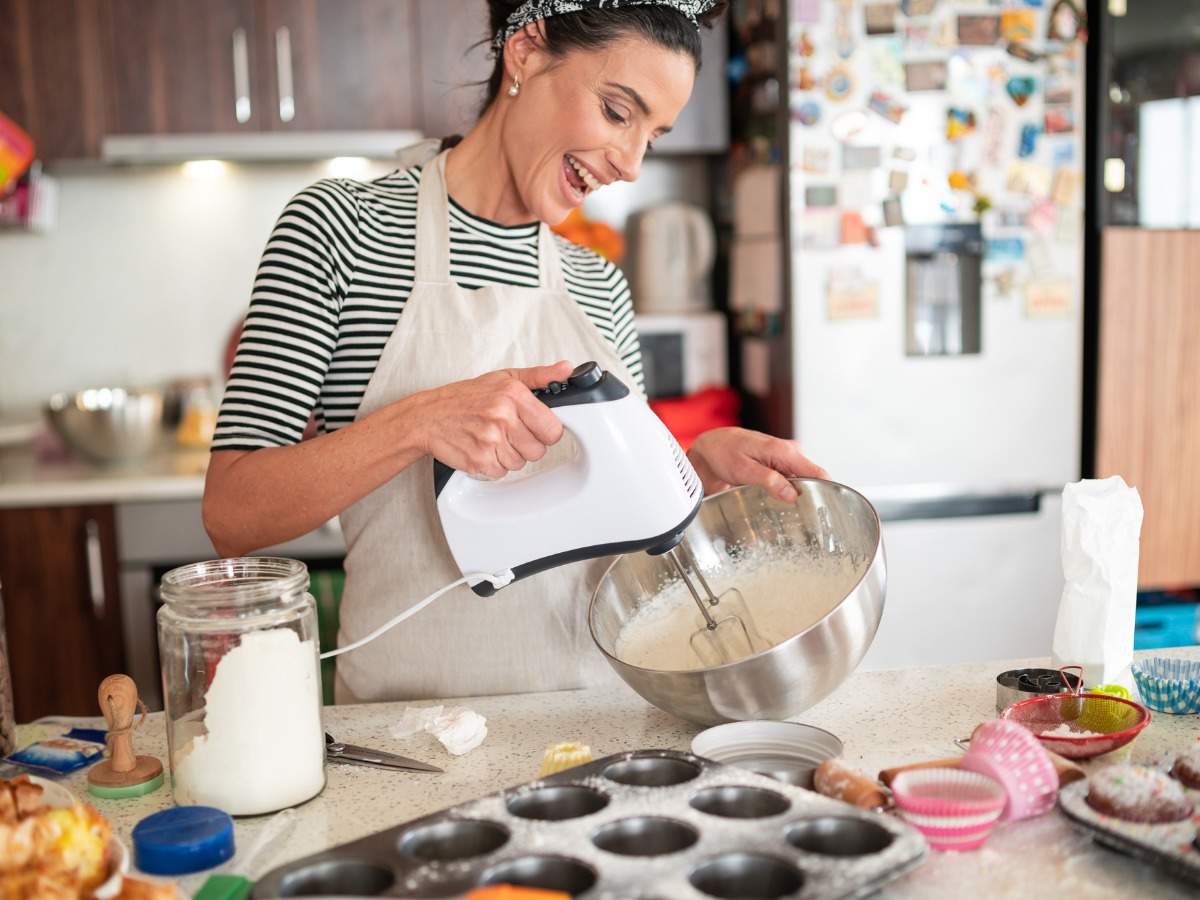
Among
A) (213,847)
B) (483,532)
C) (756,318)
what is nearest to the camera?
(213,847)

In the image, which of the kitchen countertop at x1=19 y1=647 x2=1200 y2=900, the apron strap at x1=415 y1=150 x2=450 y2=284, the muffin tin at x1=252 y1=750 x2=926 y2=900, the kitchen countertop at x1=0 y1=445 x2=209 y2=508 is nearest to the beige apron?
the apron strap at x1=415 y1=150 x2=450 y2=284

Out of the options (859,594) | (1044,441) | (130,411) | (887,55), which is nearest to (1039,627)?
(1044,441)

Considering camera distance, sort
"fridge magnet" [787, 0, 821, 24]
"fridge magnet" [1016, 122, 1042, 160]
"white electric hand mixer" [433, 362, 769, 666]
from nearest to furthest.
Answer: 1. "white electric hand mixer" [433, 362, 769, 666]
2. "fridge magnet" [787, 0, 821, 24]
3. "fridge magnet" [1016, 122, 1042, 160]

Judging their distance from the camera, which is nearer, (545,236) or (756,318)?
(545,236)

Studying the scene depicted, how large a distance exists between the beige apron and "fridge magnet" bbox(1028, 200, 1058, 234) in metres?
1.59

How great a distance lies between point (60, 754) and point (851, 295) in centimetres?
188

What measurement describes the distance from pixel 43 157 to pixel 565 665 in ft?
6.43

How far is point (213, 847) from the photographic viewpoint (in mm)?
841

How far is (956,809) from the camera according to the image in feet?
2.73

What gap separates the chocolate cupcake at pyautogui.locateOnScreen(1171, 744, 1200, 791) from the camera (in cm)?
90

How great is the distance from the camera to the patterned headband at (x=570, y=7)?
126cm

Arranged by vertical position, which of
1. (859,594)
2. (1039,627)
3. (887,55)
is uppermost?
(887,55)

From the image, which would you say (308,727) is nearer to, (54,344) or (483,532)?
(483,532)

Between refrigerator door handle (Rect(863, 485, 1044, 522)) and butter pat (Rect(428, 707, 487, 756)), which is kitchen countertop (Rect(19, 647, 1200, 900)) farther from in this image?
refrigerator door handle (Rect(863, 485, 1044, 522))
